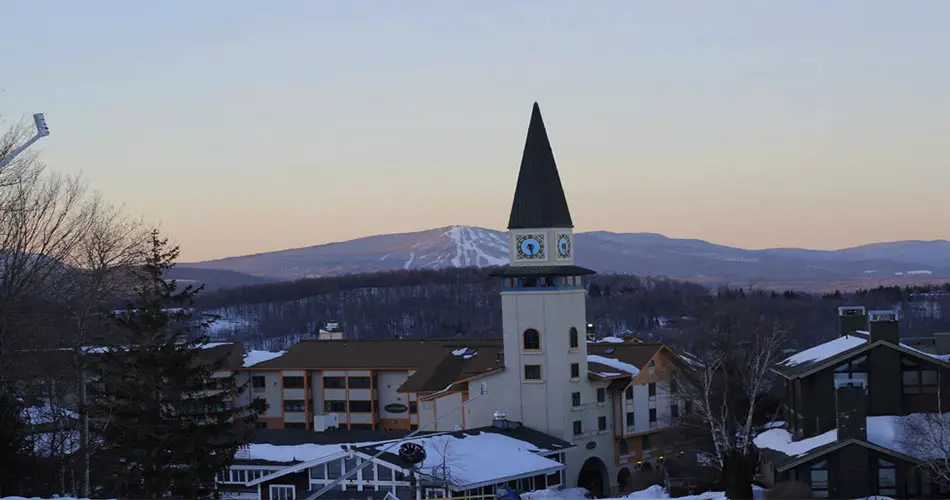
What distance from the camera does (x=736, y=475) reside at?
3503 cm

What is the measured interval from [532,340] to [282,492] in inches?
630

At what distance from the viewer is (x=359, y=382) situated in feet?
239

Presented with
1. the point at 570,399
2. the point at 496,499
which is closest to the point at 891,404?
the point at 496,499

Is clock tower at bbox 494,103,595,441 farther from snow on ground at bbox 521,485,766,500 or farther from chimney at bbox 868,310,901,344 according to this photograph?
chimney at bbox 868,310,901,344

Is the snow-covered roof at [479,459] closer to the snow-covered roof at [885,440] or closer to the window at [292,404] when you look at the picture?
the snow-covered roof at [885,440]

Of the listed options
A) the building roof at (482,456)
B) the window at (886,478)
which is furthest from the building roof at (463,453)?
the window at (886,478)

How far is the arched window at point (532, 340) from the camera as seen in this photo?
184 ft

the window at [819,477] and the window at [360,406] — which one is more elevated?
the window at [819,477]

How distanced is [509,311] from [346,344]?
21.4 m

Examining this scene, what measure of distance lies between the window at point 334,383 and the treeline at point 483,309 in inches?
1703

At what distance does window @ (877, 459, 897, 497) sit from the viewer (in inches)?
1433

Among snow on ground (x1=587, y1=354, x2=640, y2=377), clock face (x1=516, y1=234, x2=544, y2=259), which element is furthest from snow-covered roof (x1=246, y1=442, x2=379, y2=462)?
snow on ground (x1=587, y1=354, x2=640, y2=377)

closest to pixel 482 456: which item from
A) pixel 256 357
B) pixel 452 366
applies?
pixel 452 366

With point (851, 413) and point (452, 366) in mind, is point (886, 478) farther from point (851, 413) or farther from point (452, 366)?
point (452, 366)
